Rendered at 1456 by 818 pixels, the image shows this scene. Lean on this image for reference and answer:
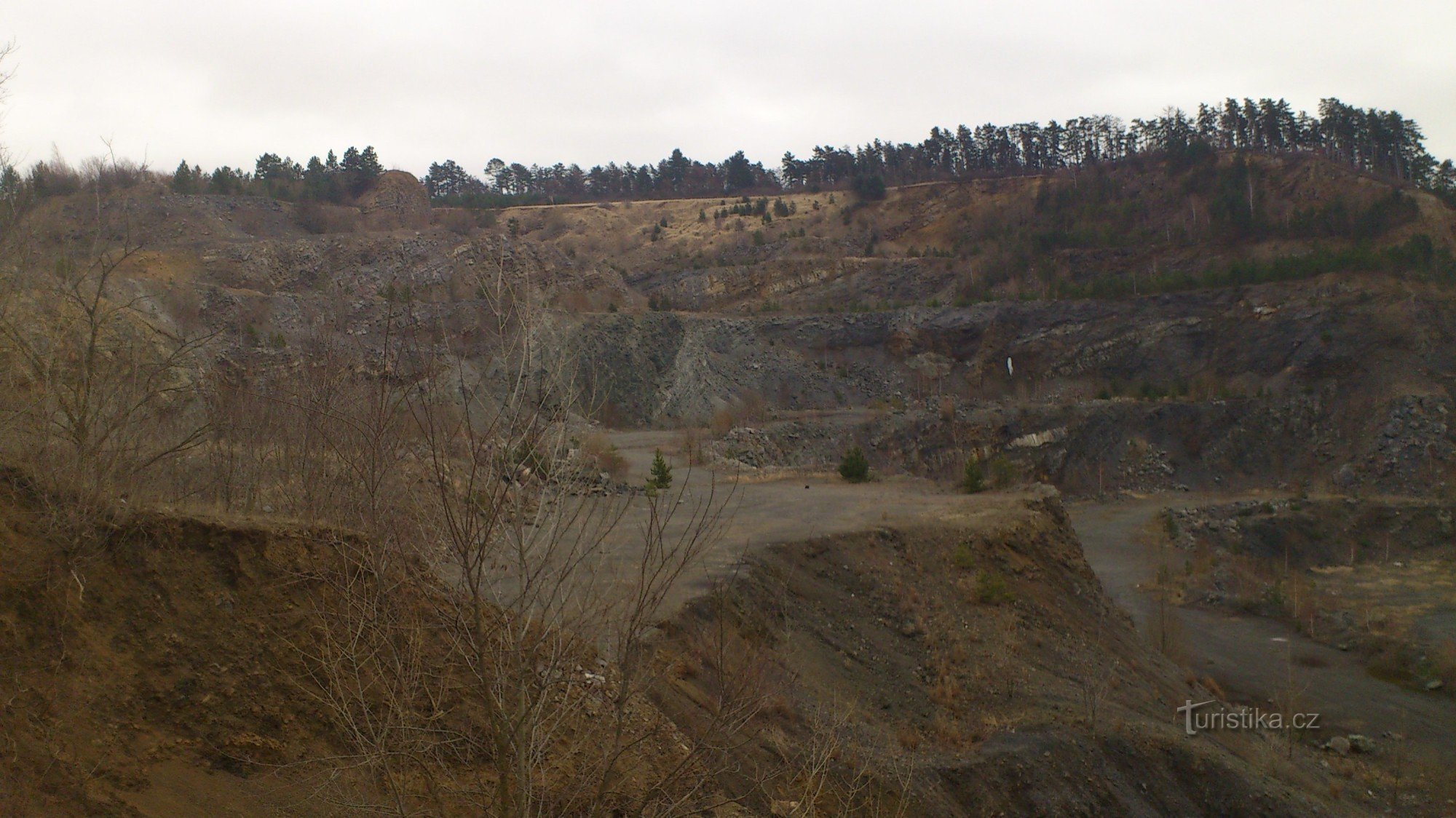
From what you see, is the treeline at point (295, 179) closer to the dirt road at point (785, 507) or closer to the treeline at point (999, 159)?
the treeline at point (999, 159)

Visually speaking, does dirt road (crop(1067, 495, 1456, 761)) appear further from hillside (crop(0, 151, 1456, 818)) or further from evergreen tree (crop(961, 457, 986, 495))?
evergreen tree (crop(961, 457, 986, 495))

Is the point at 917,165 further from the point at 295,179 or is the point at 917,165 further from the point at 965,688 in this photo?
the point at 965,688

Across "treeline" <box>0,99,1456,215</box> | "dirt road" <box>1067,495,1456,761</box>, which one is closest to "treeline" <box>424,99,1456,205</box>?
"treeline" <box>0,99,1456,215</box>

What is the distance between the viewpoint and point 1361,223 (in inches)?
2180

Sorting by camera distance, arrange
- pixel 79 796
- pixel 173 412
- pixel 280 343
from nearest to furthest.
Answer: pixel 79 796 < pixel 173 412 < pixel 280 343

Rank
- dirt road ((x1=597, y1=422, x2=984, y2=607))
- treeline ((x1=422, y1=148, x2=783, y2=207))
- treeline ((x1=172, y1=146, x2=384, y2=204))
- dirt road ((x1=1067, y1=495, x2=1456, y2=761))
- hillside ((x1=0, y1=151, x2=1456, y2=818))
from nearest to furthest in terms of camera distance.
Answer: hillside ((x1=0, y1=151, x2=1456, y2=818)), dirt road ((x1=597, y1=422, x2=984, y2=607)), dirt road ((x1=1067, y1=495, x2=1456, y2=761)), treeline ((x1=172, y1=146, x2=384, y2=204)), treeline ((x1=422, y1=148, x2=783, y2=207))

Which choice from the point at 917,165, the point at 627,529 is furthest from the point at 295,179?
the point at 627,529

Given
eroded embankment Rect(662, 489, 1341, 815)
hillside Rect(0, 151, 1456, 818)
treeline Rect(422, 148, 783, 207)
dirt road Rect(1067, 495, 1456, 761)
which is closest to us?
hillside Rect(0, 151, 1456, 818)

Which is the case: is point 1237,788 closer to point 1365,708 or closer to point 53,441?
point 1365,708

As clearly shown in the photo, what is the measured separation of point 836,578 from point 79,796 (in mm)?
13304

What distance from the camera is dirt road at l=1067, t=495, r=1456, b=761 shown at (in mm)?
20125

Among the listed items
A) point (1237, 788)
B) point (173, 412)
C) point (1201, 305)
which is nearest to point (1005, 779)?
point (1237, 788)

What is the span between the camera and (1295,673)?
23.0m

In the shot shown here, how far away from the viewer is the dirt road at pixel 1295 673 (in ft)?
66.0
